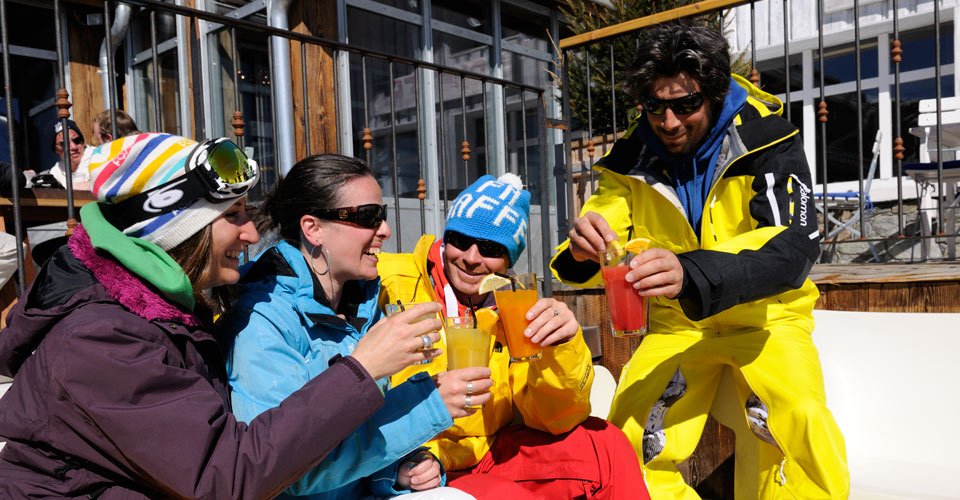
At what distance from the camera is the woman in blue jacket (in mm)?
1587

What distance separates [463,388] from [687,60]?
141 centimetres

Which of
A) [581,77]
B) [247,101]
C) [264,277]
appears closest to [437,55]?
[581,77]

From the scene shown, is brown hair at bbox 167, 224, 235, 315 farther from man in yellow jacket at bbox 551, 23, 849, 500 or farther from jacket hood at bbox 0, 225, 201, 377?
man in yellow jacket at bbox 551, 23, 849, 500

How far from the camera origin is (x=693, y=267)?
6.24 ft

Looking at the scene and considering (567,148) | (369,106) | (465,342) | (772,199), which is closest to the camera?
(465,342)

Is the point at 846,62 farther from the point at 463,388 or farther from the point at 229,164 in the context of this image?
the point at 229,164

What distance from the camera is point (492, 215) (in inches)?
101

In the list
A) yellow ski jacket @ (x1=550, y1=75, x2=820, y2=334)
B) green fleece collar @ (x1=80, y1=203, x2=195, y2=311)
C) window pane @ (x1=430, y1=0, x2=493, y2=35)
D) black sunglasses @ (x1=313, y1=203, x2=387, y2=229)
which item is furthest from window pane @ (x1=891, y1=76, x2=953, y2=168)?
green fleece collar @ (x1=80, y1=203, x2=195, y2=311)

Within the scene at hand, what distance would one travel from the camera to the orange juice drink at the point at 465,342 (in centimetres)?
177

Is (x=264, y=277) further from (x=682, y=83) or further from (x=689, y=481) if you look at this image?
(x=689, y=481)

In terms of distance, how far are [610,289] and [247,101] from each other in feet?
17.8

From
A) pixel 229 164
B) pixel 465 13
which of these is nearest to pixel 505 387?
pixel 229 164

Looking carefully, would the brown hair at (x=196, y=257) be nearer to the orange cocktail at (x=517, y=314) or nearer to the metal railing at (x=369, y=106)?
the orange cocktail at (x=517, y=314)

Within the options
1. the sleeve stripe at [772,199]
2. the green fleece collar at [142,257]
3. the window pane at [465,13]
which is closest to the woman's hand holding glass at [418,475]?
→ the green fleece collar at [142,257]
